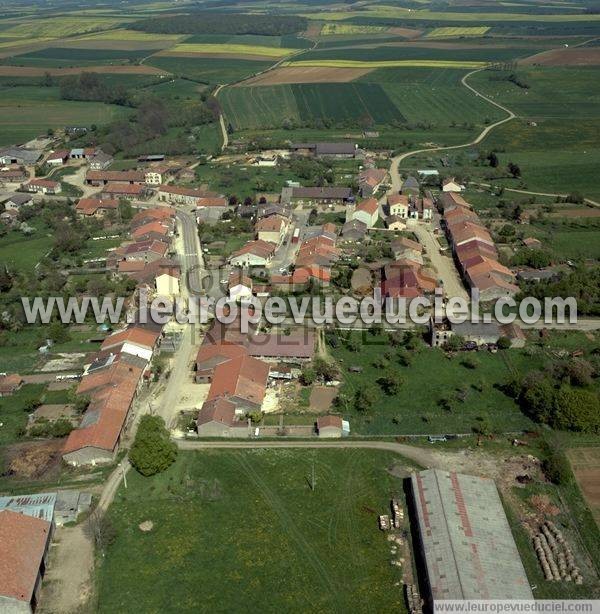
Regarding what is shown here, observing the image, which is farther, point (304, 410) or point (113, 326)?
point (113, 326)

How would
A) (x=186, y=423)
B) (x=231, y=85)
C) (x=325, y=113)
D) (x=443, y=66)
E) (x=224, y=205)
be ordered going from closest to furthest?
(x=186, y=423) < (x=224, y=205) < (x=325, y=113) < (x=231, y=85) < (x=443, y=66)

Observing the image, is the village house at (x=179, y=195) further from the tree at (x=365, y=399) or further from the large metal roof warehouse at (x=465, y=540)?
the large metal roof warehouse at (x=465, y=540)

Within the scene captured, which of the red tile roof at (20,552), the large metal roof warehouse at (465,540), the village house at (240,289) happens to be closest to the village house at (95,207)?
the village house at (240,289)

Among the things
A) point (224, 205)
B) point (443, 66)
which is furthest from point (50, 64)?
point (224, 205)

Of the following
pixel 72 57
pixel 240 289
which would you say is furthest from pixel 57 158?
pixel 72 57

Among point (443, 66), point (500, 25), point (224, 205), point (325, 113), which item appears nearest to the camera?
point (224, 205)

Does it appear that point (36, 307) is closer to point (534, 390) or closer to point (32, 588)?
point (32, 588)
